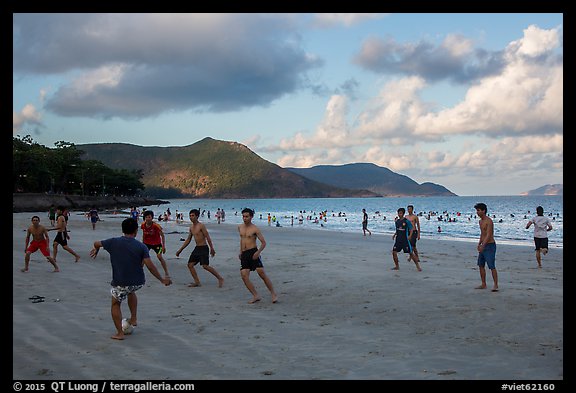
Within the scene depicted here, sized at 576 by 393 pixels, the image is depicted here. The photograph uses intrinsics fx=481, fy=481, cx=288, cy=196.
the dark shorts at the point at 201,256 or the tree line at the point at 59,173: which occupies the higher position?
the tree line at the point at 59,173

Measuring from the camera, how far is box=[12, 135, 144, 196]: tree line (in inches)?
2990

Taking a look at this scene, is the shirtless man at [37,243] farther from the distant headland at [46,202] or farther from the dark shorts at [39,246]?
the distant headland at [46,202]

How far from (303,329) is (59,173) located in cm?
9934

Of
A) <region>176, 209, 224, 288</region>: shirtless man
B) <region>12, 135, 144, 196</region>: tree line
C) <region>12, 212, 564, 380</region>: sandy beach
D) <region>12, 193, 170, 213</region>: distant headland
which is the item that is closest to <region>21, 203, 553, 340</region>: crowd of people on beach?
<region>176, 209, 224, 288</region>: shirtless man

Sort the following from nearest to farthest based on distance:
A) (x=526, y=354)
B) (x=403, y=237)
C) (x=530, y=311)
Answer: (x=526, y=354)
(x=530, y=311)
(x=403, y=237)

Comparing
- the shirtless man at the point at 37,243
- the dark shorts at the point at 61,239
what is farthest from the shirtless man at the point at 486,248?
the dark shorts at the point at 61,239

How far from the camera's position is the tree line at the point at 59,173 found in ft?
249

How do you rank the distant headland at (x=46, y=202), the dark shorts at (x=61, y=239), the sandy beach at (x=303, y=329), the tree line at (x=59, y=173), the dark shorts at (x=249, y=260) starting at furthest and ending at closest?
1. the tree line at (x=59, y=173)
2. the distant headland at (x=46, y=202)
3. the dark shorts at (x=61, y=239)
4. the dark shorts at (x=249, y=260)
5. the sandy beach at (x=303, y=329)

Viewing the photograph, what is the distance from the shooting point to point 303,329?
736 cm

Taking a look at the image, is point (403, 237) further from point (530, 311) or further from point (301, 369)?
point (301, 369)

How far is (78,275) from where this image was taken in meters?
12.5

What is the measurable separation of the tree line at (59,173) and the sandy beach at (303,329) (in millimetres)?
49315
